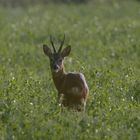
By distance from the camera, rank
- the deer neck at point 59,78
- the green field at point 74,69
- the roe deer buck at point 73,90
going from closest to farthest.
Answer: the green field at point 74,69 → the roe deer buck at point 73,90 → the deer neck at point 59,78

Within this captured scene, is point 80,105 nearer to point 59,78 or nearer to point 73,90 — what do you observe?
point 73,90

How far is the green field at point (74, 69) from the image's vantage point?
9.22 meters

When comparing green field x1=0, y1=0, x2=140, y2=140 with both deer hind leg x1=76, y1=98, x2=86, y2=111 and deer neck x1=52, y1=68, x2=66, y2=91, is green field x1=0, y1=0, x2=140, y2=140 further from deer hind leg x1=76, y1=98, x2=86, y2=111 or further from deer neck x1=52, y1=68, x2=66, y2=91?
deer neck x1=52, y1=68, x2=66, y2=91

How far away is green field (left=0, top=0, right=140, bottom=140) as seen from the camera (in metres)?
9.22

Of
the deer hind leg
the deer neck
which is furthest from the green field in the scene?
the deer neck

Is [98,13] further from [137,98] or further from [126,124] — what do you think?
[126,124]

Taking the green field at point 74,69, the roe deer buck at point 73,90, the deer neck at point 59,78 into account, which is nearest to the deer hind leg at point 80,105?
the roe deer buck at point 73,90

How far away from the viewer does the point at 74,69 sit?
14.3m

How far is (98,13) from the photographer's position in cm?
2722

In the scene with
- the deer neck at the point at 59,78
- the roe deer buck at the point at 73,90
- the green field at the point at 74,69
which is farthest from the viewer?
the deer neck at the point at 59,78

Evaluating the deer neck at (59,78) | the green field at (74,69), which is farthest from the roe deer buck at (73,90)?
the green field at (74,69)

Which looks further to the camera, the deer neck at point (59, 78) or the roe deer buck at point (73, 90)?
the deer neck at point (59, 78)

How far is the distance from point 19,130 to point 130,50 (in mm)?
9028

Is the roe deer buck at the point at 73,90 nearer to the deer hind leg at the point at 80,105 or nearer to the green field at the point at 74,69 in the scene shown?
the deer hind leg at the point at 80,105
